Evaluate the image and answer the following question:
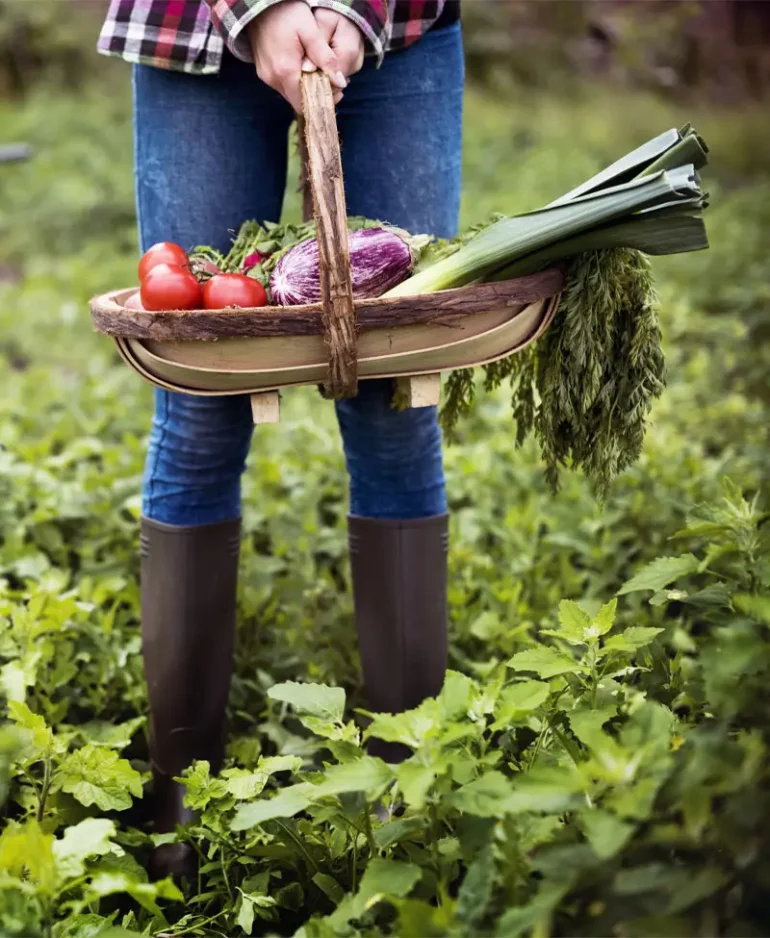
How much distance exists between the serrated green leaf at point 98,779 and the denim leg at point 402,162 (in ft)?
2.26

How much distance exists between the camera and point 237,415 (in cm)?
184

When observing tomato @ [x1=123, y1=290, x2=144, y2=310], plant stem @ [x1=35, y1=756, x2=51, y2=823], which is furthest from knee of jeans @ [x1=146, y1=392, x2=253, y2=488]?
plant stem @ [x1=35, y1=756, x2=51, y2=823]

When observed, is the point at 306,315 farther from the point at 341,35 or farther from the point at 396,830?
the point at 396,830

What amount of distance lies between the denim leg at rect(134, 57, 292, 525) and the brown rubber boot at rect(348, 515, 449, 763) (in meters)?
0.33

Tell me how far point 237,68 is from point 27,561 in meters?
1.24

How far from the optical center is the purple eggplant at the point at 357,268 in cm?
159

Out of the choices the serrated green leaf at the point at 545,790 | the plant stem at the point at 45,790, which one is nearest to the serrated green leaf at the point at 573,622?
the serrated green leaf at the point at 545,790

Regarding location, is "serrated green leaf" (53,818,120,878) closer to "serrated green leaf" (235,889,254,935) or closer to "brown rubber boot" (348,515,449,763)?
"serrated green leaf" (235,889,254,935)

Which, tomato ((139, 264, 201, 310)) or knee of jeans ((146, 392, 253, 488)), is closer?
tomato ((139, 264, 201, 310))

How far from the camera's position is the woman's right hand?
1473mm

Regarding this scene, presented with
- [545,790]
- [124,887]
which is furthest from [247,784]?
[545,790]

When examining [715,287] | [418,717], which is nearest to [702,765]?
[418,717]

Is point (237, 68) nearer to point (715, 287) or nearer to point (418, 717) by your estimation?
point (418, 717)

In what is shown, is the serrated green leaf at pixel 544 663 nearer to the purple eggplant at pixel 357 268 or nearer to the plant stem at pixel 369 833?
the plant stem at pixel 369 833
